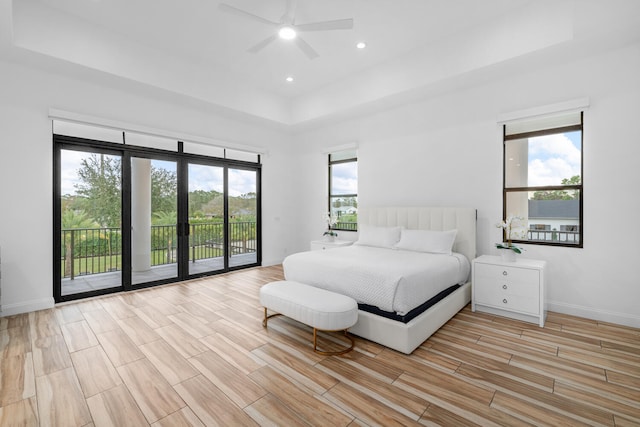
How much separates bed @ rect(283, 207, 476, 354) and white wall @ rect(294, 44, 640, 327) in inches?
13.9

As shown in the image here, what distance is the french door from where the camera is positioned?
3930 mm

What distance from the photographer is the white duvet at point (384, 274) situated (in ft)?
8.41

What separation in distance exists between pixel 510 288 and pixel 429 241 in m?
1.04

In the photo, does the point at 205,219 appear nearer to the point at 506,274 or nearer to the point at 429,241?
the point at 429,241

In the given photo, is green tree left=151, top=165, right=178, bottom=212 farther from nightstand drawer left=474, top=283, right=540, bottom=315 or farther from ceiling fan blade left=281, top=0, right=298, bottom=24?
nightstand drawer left=474, top=283, right=540, bottom=315

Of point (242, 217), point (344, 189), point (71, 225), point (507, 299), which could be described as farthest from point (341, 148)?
point (71, 225)

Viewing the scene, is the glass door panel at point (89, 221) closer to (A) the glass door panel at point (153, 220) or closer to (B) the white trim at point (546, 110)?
(A) the glass door panel at point (153, 220)

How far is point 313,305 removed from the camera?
253 cm

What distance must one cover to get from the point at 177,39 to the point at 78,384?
3939 millimetres

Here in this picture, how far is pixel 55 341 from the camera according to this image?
2746mm

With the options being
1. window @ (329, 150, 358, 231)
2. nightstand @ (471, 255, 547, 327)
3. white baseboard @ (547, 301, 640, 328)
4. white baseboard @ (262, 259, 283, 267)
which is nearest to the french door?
white baseboard @ (262, 259, 283, 267)

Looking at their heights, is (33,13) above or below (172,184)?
above

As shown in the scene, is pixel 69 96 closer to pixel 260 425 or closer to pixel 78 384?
pixel 78 384

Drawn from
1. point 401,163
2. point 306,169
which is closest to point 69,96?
point 306,169
